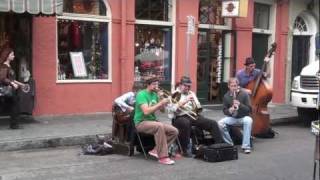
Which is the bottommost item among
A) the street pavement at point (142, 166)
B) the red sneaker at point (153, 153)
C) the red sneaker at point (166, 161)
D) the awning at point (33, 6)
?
the street pavement at point (142, 166)

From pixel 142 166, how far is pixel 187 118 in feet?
4.49

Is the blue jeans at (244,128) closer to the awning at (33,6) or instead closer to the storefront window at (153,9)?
the awning at (33,6)

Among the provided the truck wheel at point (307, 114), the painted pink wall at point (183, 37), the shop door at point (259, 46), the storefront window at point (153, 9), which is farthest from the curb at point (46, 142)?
the shop door at point (259, 46)

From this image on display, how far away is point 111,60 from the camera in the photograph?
43.3 feet

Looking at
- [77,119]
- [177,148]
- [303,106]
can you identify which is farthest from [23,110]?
[303,106]

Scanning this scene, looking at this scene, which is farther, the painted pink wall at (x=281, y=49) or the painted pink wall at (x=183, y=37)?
the painted pink wall at (x=281, y=49)

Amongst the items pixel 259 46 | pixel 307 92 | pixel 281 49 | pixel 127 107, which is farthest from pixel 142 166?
pixel 281 49

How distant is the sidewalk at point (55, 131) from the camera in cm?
962

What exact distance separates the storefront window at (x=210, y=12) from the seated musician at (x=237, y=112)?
555 cm

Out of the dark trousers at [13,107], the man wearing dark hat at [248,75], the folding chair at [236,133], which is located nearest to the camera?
the folding chair at [236,133]

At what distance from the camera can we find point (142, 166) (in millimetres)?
8211

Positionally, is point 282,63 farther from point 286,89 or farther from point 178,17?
point 178,17

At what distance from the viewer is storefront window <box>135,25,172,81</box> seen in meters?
13.9

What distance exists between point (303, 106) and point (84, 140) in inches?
209
